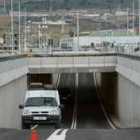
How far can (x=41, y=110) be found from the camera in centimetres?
3334

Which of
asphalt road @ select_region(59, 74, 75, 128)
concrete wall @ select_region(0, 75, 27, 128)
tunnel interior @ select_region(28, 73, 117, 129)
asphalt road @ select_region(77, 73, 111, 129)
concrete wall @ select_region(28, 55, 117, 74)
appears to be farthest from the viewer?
concrete wall @ select_region(28, 55, 117, 74)

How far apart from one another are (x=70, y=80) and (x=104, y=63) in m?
42.3

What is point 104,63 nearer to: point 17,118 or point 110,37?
point 17,118

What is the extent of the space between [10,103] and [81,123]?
1668 centimetres

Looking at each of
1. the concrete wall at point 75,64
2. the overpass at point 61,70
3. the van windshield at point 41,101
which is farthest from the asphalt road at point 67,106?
the van windshield at point 41,101

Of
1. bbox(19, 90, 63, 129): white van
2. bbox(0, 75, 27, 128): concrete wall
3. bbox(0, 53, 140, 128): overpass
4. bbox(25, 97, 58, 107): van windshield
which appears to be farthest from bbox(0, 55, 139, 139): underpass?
bbox(25, 97, 58, 107): van windshield

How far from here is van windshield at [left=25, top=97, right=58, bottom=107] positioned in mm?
34094

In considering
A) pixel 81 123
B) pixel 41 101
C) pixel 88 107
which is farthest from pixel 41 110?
pixel 88 107

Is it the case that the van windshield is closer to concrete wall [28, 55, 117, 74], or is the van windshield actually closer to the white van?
the white van

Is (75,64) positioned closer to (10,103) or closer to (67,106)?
(67,106)

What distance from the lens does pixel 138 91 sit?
36.5 m

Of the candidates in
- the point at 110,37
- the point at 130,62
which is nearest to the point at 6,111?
the point at 130,62

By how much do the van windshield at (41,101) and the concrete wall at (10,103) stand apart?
1.48m

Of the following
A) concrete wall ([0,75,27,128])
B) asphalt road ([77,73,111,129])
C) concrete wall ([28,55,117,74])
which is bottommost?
asphalt road ([77,73,111,129])
